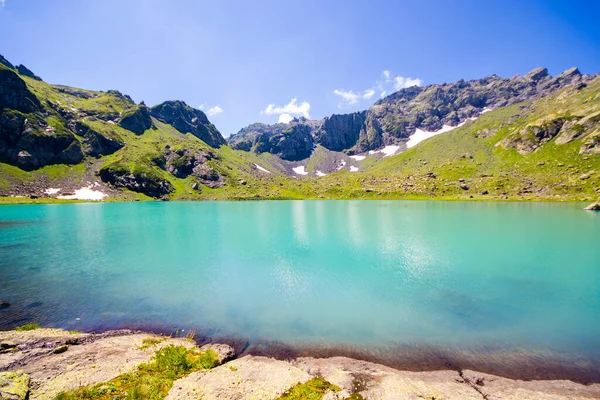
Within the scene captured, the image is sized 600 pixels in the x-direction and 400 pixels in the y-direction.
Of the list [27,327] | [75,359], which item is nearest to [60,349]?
[75,359]

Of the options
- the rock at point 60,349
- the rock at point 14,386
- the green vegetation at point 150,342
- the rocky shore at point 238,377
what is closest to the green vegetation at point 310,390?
the rocky shore at point 238,377

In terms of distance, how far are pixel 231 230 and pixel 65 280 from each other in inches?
1486

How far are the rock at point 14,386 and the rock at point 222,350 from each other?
26.6 feet

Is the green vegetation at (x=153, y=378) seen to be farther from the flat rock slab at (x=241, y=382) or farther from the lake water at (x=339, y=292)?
the lake water at (x=339, y=292)

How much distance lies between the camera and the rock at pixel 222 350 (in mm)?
15984

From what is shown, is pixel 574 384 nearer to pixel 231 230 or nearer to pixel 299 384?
pixel 299 384

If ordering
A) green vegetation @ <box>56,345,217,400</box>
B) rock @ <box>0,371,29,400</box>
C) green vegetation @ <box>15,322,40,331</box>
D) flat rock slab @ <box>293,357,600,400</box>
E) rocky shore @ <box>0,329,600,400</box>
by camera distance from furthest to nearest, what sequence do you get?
green vegetation @ <box>15,322,40,331</box> → flat rock slab @ <box>293,357,600,400</box> → rocky shore @ <box>0,329,600,400</box> → green vegetation @ <box>56,345,217,400</box> → rock @ <box>0,371,29,400</box>

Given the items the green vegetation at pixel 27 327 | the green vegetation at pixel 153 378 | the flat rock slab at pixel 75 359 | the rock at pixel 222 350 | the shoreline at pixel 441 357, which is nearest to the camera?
the green vegetation at pixel 153 378

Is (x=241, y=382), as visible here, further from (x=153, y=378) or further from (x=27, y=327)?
(x=27, y=327)

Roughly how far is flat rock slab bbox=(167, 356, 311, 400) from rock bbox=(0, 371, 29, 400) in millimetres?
5338

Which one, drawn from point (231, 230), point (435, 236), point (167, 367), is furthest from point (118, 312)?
point (435, 236)

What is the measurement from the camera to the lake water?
19031 mm

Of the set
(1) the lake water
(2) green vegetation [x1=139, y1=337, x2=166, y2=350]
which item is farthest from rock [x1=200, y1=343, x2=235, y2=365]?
(2) green vegetation [x1=139, y1=337, x2=166, y2=350]

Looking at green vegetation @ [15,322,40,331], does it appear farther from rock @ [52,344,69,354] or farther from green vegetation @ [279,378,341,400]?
green vegetation @ [279,378,341,400]
